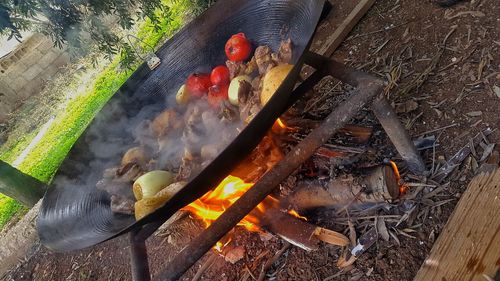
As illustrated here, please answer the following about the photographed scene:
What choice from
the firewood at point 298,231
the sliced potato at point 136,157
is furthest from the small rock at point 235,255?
the sliced potato at point 136,157

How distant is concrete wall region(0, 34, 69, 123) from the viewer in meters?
9.72

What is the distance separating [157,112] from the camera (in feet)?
10.2

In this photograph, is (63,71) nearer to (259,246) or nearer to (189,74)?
(189,74)

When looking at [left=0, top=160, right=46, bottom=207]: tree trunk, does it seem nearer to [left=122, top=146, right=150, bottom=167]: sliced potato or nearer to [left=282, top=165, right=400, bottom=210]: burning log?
[left=122, top=146, right=150, bottom=167]: sliced potato

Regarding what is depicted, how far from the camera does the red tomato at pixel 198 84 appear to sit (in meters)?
2.91

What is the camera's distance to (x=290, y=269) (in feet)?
8.68

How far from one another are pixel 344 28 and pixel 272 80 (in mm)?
2212

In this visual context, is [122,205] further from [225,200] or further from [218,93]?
[218,93]

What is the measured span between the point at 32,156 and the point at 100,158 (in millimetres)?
5507

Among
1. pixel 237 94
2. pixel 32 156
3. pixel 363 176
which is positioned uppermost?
pixel 237 94

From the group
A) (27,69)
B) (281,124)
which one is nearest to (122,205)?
(281,124)

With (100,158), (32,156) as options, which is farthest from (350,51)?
(32,156)

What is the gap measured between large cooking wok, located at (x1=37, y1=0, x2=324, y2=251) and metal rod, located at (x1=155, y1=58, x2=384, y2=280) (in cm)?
18

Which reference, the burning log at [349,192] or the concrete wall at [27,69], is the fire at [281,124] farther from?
the concrete wall at [27,69]
